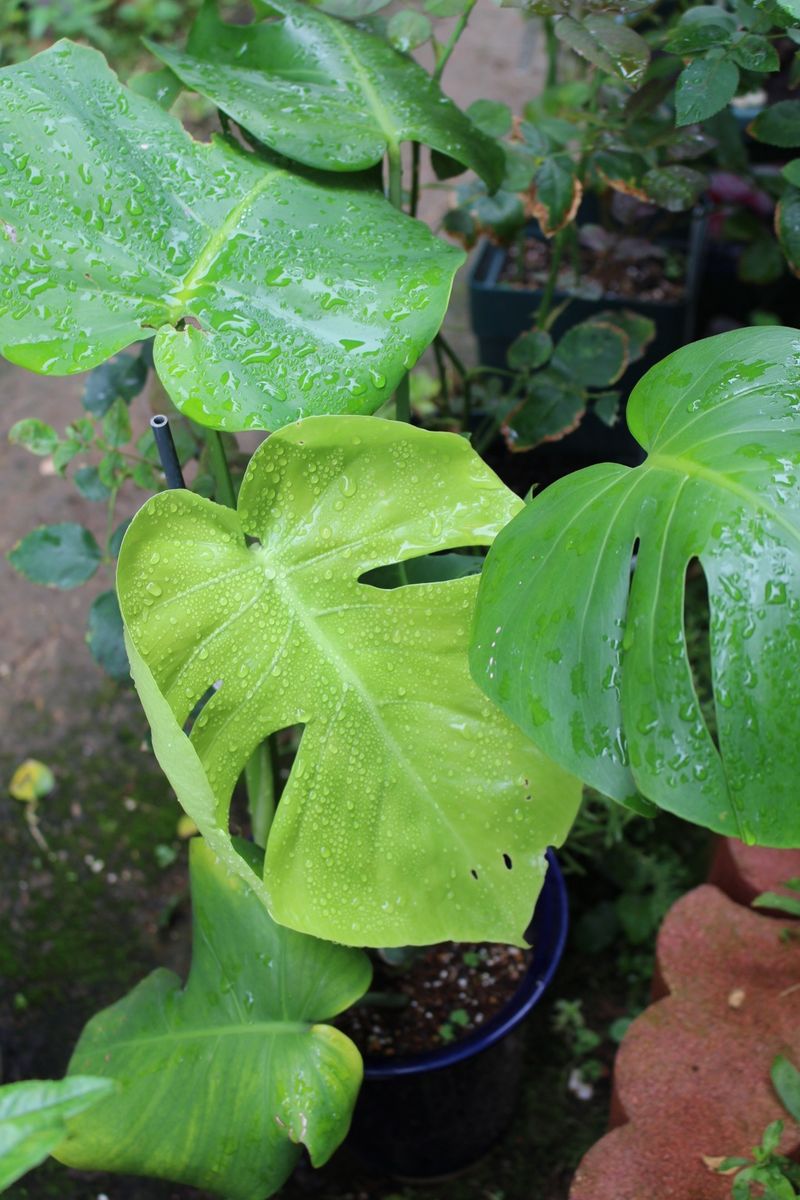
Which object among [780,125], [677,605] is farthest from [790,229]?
[677,605]

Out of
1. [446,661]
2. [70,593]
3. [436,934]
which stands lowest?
[70,593]

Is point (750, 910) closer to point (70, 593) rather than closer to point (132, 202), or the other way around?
point (132, 202)

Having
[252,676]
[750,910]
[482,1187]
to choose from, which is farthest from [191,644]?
[482,1187]

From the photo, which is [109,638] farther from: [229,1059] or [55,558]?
[229,1059]

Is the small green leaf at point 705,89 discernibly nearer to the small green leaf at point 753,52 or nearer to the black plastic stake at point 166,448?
the small green leaf at point 753,52

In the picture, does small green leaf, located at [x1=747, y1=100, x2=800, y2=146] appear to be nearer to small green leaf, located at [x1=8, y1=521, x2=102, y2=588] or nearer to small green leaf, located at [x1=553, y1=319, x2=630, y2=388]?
small green leaf, located at [x1=553, y1=319, x2=630, y2=388]

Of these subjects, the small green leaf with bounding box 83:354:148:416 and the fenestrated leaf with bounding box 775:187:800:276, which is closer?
the fenestrated leaf with bounding box 775:187:800:276

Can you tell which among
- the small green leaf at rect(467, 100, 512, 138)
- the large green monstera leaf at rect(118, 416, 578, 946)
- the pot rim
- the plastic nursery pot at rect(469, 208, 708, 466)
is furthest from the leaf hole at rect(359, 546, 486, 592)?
the plastic nursery pot at rect(469, 208, 708, 466)
